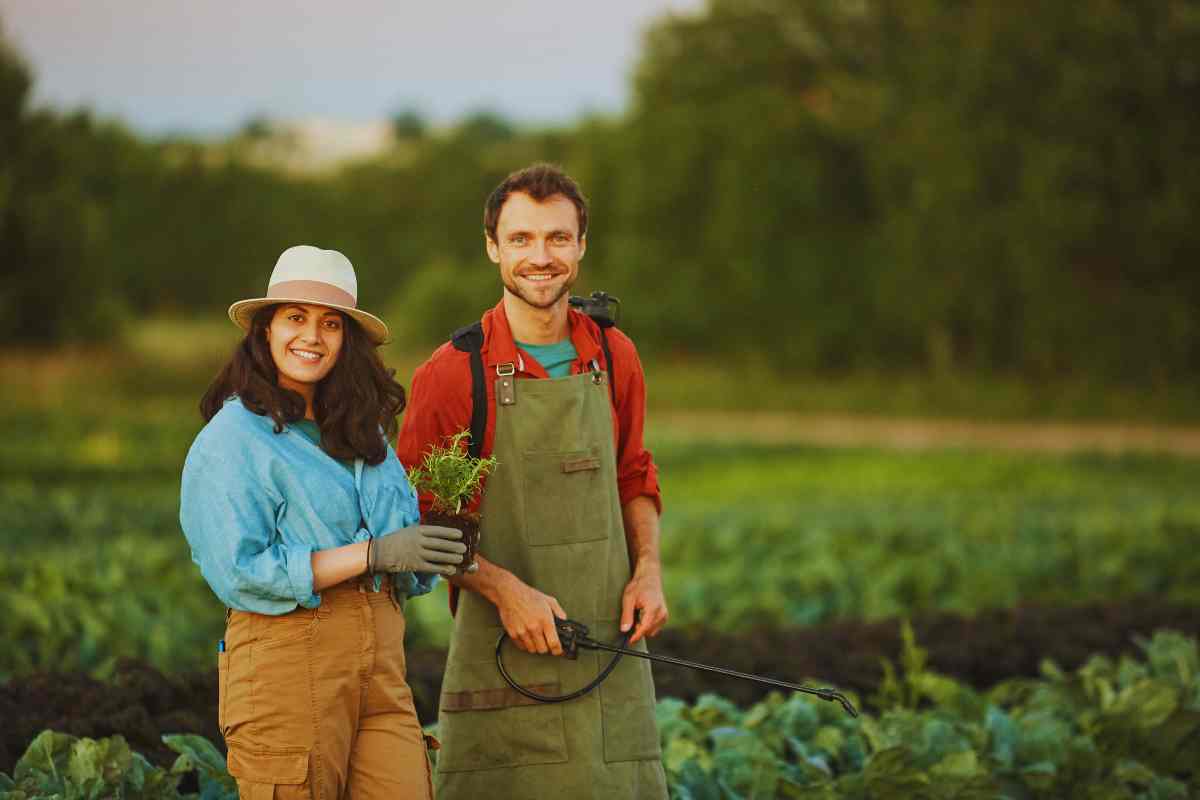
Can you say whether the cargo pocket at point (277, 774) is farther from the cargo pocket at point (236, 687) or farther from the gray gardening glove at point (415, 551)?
the gray gardening glove at point (415, 551)

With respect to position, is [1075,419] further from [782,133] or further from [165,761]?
[165,761]

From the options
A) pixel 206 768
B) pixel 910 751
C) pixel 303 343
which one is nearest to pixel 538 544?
pixel 303 343

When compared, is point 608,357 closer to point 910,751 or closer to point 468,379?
point 468,379

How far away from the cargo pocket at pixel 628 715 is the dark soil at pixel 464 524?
1.68 ft

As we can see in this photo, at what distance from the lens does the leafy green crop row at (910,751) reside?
332 cm

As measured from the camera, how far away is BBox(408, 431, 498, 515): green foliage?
273cm

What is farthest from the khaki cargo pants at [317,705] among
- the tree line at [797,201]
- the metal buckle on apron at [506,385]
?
the tree line at [797,201]

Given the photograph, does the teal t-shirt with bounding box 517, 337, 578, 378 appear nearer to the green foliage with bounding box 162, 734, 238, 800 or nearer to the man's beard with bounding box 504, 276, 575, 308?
the man's beard with bounding box 504, 276, 575, 308

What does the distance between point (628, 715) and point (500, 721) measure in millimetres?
285

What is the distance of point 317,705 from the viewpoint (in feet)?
8.52

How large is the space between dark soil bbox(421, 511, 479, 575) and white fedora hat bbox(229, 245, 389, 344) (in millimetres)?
428

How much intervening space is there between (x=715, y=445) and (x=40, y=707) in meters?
17.3

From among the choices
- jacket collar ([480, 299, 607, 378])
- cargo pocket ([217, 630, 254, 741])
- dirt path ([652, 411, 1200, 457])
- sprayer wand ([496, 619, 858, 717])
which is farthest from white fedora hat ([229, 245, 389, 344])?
dirt path ([652, 411, 1200, 457])

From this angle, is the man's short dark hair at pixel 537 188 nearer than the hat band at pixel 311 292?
No
